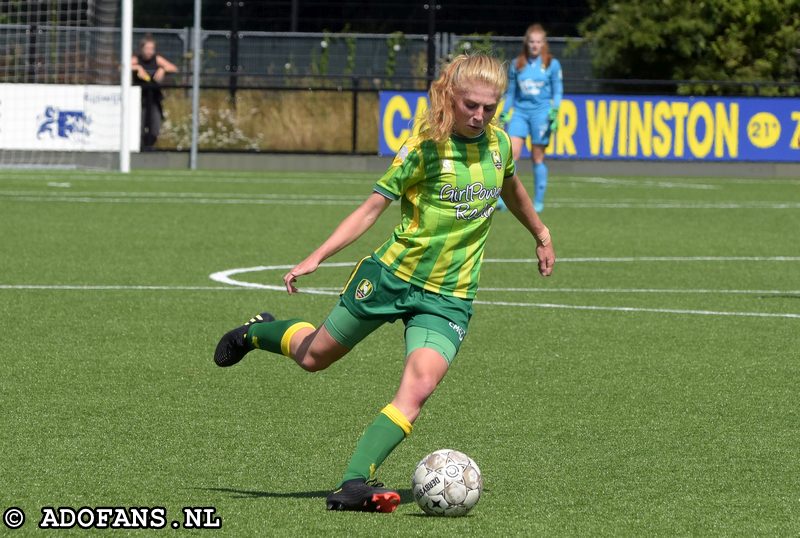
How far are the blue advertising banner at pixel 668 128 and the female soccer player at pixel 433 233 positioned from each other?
82.8 ft

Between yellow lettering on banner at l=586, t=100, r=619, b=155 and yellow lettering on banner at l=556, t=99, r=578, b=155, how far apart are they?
0.89ft

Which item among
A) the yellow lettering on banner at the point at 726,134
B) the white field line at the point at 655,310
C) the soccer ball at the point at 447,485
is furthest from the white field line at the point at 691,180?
the soccer ball at the point at 447,485

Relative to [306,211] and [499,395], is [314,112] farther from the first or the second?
[499,395]

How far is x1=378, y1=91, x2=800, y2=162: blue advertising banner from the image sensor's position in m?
31.4

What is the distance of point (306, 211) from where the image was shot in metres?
20.6

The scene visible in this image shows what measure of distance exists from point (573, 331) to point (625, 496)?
4.48 meters

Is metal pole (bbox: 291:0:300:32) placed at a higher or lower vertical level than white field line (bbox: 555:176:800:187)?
higher

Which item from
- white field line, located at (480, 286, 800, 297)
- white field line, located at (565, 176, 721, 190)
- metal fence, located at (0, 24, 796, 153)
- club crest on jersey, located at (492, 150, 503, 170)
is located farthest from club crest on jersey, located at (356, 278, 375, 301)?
metal fence, located at (0, 24, 796, 153)

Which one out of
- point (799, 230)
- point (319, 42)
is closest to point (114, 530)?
point (799, 230)

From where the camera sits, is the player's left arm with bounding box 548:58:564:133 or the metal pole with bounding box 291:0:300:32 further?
the metal pole with bounding box 291:0:300:32

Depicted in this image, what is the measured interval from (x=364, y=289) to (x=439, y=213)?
369mm

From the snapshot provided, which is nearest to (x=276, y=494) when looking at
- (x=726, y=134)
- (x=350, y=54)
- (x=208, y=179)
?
(x=208, y=179)

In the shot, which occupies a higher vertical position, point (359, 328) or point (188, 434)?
point (359, 328)

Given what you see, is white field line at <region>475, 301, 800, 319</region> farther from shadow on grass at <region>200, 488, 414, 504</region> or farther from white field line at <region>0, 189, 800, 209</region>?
white field line at <region>0, 189, 800, 209</region>
